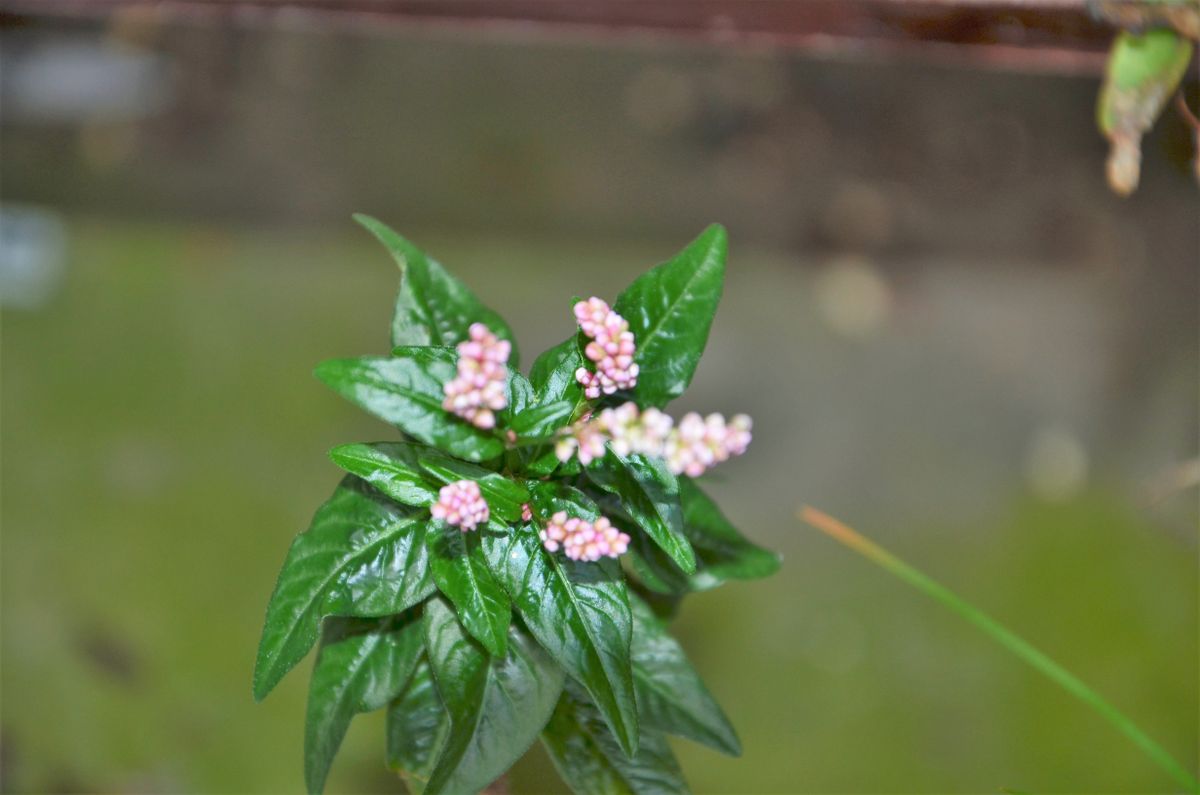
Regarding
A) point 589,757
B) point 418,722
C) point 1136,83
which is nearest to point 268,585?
point 418,722

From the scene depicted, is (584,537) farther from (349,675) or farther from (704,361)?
(704,361)

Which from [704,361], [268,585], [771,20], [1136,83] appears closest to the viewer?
[1136,83]

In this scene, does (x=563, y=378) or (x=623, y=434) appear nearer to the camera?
(x=623, y=434)

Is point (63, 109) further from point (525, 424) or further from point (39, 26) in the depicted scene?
point (525, 424)

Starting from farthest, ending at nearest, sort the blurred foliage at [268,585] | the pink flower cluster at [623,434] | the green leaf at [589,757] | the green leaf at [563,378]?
the blurred foliage at [268,585], the green leaf at [589,757], the green leaf at [563,378], the pink flower cluster at [623,434]

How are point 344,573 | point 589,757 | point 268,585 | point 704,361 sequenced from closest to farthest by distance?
point 344,573 → point 589,757 → point 268,585 → point 704,361

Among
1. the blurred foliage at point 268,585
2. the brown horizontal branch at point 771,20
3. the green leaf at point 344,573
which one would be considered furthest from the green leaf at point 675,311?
the blurred foliage at point 268,585

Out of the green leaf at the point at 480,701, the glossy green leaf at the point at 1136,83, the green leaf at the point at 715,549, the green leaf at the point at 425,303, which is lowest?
the green leaf at the point at 480,701

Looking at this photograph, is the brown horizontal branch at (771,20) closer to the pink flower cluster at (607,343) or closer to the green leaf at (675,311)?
the green leaf at (675,311)
